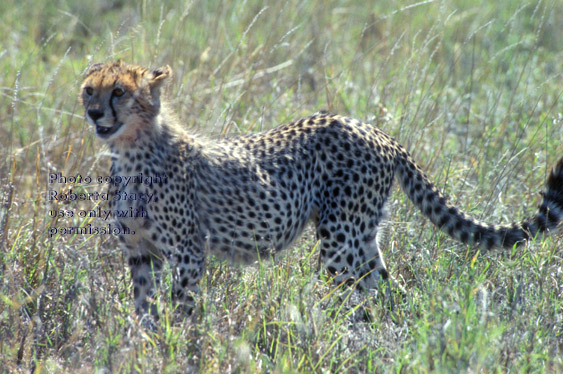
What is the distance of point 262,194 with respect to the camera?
4.06 m

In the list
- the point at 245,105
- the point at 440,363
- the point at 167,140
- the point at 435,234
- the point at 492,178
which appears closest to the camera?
the point at 440,363

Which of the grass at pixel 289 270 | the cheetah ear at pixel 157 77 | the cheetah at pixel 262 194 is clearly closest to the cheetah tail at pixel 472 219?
the cheetah at pixel 262 194

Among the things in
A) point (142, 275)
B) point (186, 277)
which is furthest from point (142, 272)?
point (186, 277)

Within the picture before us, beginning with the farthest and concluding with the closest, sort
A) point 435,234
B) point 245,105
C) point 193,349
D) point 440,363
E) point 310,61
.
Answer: point 310,61 → point 245,105 → point 435,234 → point 193,349 → point 440,363

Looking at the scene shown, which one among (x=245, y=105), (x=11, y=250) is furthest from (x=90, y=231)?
(x=245, y=105)

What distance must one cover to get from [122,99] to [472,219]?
1904 millimetres

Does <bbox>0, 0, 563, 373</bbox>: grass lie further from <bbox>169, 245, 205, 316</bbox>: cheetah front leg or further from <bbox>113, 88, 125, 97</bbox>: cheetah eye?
<bbox>113, 88, 125, 97</bbox>: cheetah eye

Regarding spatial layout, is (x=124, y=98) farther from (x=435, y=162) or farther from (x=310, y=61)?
(x=310, y=61)

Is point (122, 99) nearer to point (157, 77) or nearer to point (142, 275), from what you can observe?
point (157, 77)

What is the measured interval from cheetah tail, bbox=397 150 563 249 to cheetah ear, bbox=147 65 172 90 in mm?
1388

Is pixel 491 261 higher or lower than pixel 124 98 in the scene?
lower

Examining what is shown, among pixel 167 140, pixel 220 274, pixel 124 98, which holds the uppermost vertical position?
pixel 124 98

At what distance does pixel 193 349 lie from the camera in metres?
3.21

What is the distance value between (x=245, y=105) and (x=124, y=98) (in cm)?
231
